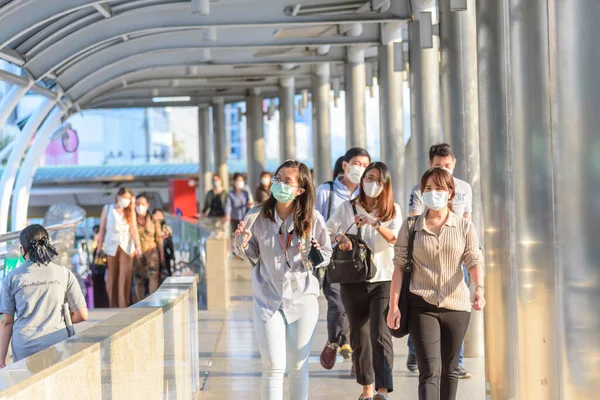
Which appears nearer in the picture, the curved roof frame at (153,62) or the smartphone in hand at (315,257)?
the smartphone in hand at (315,257)

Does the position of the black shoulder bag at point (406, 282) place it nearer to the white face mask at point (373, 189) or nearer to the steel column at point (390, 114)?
the white face mask at point (373, 189)

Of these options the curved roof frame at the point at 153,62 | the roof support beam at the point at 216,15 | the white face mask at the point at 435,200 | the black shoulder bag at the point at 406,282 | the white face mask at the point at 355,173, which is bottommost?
the black shoulder bag at the point at 406,282

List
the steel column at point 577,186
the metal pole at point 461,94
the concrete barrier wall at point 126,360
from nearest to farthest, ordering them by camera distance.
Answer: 1. the concrete barrier wall at point 126,360
2. the steel column at point 577,186
3. the metal pole at point 461,94

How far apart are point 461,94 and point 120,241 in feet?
18.9

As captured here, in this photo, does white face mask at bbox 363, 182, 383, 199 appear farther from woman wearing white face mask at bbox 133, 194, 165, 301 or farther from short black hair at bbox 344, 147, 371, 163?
woman wearing white face mask at bbox 133, 194, 165, 301

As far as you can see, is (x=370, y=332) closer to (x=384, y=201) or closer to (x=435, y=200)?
(x=384, y=201)

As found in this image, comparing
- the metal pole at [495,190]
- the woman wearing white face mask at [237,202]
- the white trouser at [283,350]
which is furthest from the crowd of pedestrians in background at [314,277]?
the woman wearing white face mask at [237,202]

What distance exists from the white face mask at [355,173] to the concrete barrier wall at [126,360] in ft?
4.43

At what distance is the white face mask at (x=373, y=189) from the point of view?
22.2 feet

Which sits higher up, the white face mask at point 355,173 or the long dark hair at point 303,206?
the white face mask at point 355,173

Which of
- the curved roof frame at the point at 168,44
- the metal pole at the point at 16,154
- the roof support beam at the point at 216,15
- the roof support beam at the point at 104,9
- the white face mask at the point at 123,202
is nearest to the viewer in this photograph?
the white face mask at the point at 123,202

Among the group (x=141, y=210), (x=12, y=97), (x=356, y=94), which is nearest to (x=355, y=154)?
(x=141, y=210)

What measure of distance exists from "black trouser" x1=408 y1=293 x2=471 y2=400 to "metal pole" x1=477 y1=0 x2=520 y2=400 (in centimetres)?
113

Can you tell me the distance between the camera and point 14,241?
36.7ft
